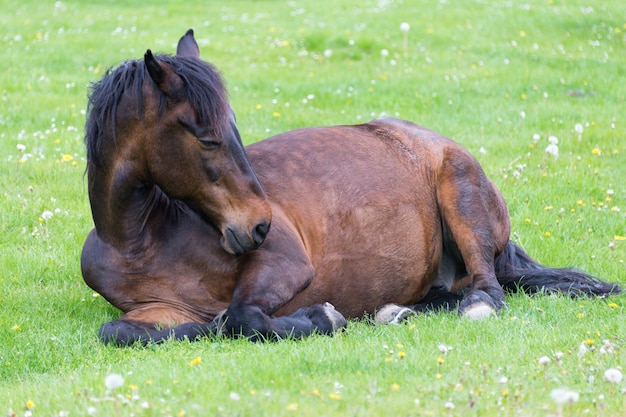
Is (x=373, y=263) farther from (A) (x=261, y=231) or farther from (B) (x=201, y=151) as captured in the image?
(B) (x=201, y=151)

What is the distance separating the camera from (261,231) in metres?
5.68

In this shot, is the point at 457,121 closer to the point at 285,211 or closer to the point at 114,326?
the point at 285,211

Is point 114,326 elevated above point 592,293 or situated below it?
above

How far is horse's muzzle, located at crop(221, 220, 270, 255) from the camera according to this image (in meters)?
5.62

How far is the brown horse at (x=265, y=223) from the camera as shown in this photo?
5.60m

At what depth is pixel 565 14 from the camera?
63.6 feet

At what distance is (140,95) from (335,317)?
74.2 inches

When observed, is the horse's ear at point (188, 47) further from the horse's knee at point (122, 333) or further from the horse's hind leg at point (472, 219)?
the horse's hind leg at point (472, 219)

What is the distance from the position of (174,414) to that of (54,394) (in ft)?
2.81

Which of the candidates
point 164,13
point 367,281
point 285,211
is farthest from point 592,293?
point 164,13

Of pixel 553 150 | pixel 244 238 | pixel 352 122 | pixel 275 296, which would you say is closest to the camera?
pixel 244 238

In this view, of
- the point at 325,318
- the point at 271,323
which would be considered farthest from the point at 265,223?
the point at 325,318

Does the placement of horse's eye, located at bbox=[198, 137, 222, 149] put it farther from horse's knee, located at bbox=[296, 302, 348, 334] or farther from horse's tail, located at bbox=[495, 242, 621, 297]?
horse's tail, located at bbox=[495, 242, 621, 297]

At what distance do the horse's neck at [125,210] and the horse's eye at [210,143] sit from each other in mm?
561
